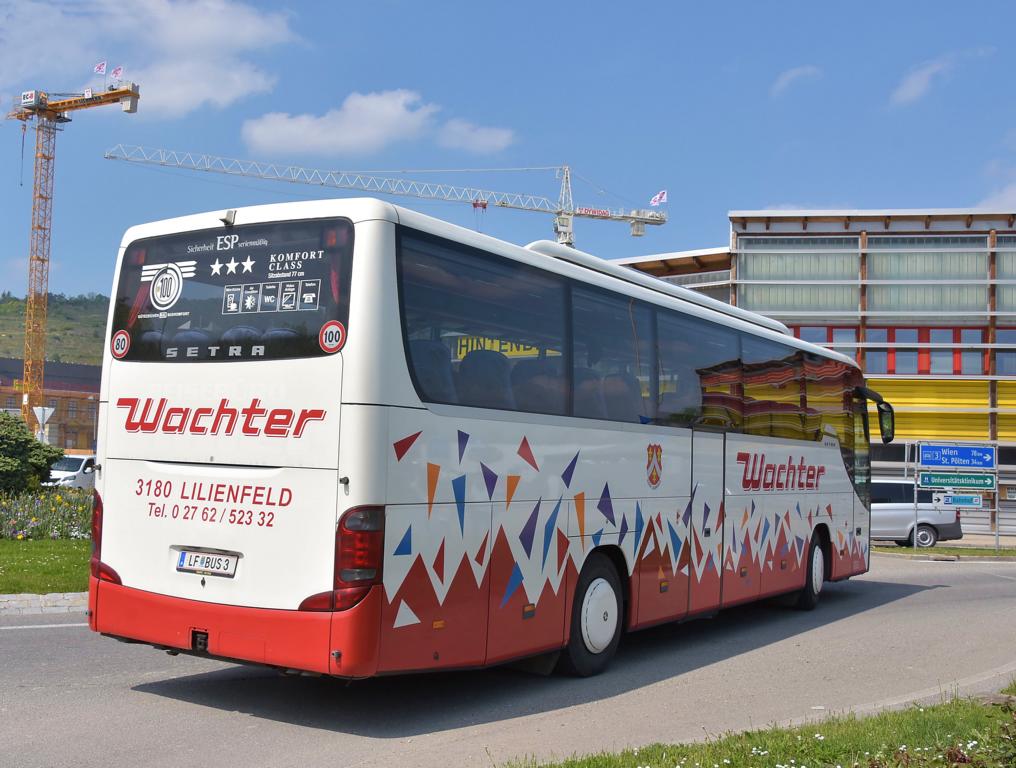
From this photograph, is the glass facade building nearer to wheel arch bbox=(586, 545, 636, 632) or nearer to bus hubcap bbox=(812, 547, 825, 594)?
bus hubcap bbox=(812, 547, 825, 594)

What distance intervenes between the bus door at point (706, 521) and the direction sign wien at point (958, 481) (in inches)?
724

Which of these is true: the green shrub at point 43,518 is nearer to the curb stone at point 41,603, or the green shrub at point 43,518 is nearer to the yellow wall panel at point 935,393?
the curb stone at point 41,603

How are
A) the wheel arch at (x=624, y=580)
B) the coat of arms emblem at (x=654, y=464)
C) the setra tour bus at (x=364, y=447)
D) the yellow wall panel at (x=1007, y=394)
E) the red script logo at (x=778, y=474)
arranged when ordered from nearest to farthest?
the setra tour bus at (x=364, y=447) < the wheel arch at (x=624, y=580) < the coat of arms emblem at (x=654, y=464) < the red script logo at (x=778, y=474) < the yellow wall panel at (x=1007, y=394)

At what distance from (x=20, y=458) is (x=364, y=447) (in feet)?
47.1

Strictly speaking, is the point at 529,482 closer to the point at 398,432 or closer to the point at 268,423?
the point at 398,432

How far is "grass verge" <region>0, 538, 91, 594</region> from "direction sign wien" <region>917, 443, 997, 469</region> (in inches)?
825

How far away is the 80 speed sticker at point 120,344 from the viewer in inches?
308

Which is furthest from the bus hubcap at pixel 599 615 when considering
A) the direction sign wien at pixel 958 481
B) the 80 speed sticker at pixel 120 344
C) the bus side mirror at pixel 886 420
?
the direction sign wien at pixel 958 481

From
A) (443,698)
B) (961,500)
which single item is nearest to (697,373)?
(443,698)

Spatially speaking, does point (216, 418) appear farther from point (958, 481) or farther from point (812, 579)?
point (958, 481)

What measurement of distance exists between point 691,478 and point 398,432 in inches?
181

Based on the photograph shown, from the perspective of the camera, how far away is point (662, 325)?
34.0 feet

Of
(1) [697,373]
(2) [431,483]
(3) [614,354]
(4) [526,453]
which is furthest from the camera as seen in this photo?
(1) [697,373]

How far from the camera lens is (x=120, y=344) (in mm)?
7871
